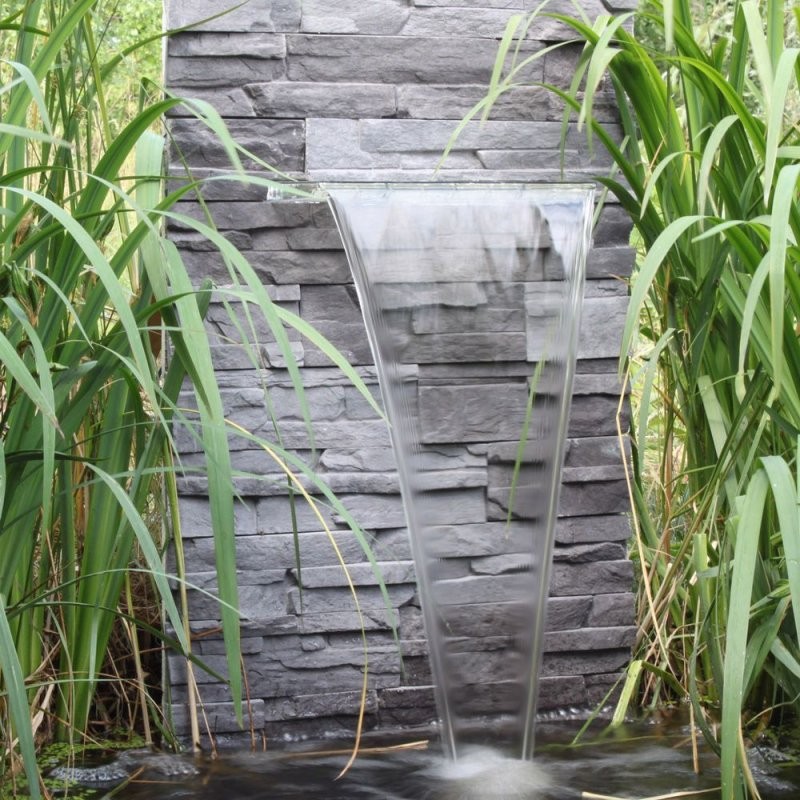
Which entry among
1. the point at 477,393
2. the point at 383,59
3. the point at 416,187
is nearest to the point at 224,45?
the point at 383,59

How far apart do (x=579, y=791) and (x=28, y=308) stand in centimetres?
102

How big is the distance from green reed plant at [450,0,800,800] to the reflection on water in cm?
8

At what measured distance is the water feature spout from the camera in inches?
72.6

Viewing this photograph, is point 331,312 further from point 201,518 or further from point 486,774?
point 486,774

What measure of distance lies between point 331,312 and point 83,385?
615 mm

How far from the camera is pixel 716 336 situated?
5.90ft

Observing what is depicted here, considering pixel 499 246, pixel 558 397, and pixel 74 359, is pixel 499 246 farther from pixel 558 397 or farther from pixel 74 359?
pixel 74 359

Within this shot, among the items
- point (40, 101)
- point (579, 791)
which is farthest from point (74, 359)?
point (579, 791)

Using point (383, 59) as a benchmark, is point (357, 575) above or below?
below

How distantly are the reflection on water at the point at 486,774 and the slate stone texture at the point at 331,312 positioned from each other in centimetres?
16

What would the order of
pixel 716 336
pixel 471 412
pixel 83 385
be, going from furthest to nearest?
pixel 471 412 → pixel 716 336 → pixel 83 385

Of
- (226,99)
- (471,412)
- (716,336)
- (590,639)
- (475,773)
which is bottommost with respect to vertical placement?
(475,773)

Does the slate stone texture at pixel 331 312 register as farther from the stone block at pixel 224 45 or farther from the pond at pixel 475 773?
the pond at pixel 475 773

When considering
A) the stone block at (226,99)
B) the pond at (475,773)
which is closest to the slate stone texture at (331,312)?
the stone block at (226,99)
